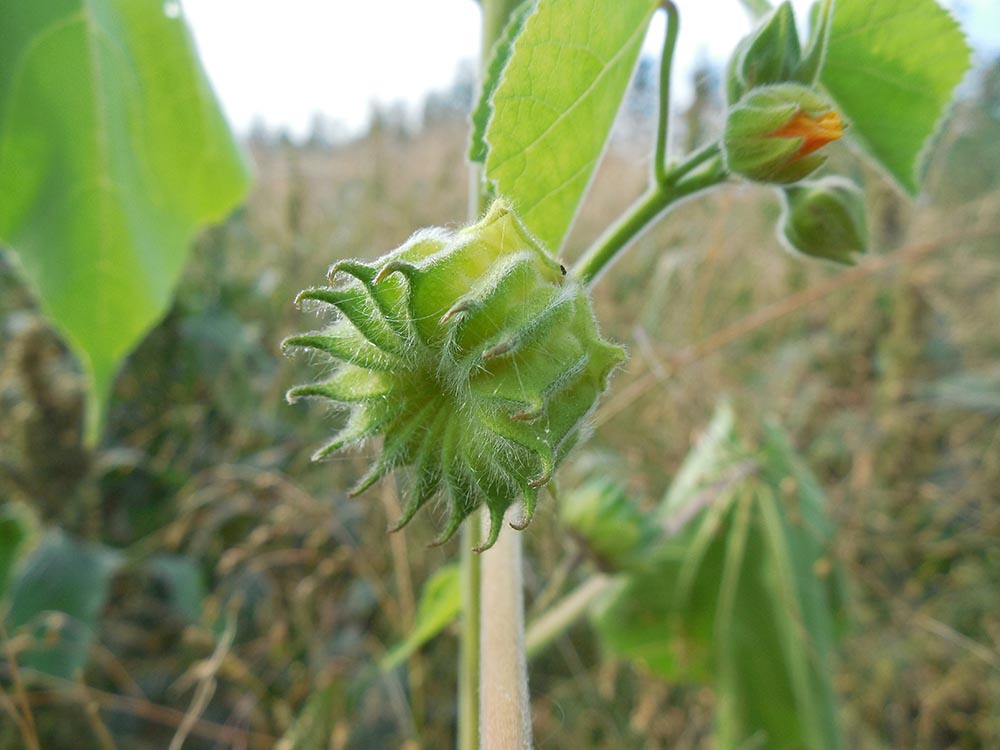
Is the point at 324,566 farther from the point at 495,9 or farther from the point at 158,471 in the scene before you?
the point at 495,9

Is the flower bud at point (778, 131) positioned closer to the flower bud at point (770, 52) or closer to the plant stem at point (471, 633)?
the flower bud at point (770, 52)

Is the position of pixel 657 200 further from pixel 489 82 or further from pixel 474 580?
pixel 474 580

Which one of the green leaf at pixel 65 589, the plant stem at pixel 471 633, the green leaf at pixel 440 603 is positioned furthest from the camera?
the green leaf at pixel 65 589

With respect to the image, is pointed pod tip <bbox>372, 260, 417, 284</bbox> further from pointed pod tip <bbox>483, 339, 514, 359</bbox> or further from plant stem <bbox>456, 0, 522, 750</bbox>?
plant stem <bbox>456, 0, 522, 750</bbox>

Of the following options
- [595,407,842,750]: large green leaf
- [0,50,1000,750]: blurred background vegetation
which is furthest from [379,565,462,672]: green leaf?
[595,407,842,750]: large green leaf

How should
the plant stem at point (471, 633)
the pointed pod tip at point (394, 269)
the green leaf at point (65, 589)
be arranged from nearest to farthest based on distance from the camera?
the pointed pod tip at point (394, 269), the plant stem at point (471, 633), the green leaf at point (65, 589)

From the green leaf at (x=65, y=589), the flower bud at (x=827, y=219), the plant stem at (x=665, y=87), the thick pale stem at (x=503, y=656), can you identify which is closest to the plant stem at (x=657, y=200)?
the plant stem at (x=665, y=87)

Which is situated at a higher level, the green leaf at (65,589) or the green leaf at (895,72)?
the green leaf at (895,72)

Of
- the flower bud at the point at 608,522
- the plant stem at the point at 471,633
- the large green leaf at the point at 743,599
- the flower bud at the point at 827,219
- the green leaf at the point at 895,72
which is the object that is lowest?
the large green leaf at the point at 743,599

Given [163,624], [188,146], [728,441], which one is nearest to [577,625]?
[728,441]
